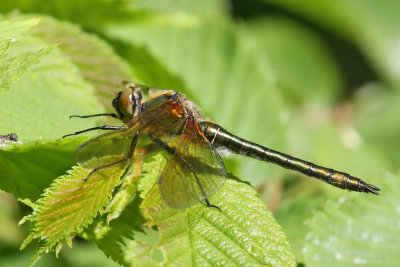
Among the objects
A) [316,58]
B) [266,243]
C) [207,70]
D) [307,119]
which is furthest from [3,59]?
[316,58]

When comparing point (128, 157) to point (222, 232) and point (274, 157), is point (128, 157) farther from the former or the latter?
point (274, 157)

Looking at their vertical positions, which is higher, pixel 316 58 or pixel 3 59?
pixel 316 58

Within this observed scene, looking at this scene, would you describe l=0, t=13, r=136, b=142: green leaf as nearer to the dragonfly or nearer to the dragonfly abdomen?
the dragonfly

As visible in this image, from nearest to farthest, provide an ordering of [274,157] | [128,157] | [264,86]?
[128,157] < [274,157] < [264,86]

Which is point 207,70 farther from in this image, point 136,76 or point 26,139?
point 26,139

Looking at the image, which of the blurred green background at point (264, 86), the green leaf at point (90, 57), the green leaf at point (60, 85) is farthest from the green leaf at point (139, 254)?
the green leaf at point (90, 57)

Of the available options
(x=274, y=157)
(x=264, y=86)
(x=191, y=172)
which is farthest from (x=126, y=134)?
(x=264, y=86)

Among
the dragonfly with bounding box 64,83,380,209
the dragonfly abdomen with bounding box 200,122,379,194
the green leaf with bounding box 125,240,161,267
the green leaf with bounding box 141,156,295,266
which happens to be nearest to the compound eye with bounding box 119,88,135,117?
the dragonfly with bounding box 64,83,380,209
